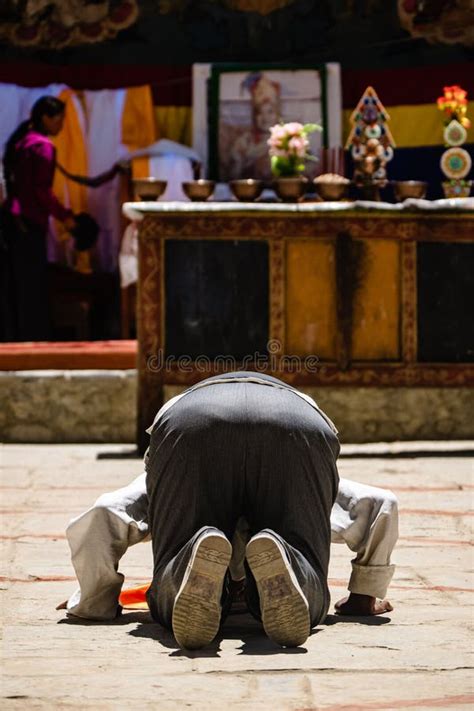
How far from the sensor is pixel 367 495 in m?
3.75

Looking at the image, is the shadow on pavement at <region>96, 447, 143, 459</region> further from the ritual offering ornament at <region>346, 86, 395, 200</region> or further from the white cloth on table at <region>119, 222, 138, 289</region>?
the white cloth on table at <region>119, 222, 138, 289</region>

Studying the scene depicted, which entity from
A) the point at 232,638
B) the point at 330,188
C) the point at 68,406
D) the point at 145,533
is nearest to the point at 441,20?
the point at 330,188

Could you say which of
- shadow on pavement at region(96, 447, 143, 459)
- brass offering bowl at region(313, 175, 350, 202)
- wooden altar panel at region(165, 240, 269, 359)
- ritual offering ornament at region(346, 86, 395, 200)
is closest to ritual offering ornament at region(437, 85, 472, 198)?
ritual offering ornament at region(346, 86, 395, 200)

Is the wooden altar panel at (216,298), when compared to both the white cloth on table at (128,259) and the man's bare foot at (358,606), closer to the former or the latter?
the white cloth on table at (128,259)

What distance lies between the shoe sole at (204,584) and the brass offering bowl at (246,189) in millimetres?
5466

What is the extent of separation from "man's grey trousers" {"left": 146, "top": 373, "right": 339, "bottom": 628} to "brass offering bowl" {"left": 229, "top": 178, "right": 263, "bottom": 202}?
16.6 ft

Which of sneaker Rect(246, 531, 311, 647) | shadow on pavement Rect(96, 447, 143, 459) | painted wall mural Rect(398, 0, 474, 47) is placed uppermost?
painted wall mural Rect(398, 0, 474, 47)

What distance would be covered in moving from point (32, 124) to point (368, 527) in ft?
28.0

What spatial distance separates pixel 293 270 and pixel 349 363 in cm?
64

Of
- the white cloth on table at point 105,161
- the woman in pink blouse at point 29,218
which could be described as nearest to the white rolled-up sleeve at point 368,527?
the woman in pink blouse at point 29,218

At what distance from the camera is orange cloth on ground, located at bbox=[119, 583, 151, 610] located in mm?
4062

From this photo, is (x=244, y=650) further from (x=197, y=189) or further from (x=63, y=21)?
(x=63, y=21)

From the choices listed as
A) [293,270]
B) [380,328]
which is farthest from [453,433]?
[293,270]

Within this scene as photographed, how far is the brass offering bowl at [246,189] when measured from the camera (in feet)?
28.0
